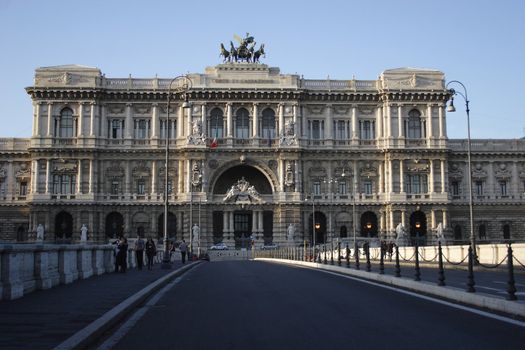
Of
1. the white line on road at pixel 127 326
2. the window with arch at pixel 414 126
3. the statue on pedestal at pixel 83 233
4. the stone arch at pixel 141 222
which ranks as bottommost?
the white line on road at pixel 127 326

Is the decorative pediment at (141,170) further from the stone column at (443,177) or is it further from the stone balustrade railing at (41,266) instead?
the stone balustrade railing at (41,266)

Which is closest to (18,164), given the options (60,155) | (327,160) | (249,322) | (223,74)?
(60,155)

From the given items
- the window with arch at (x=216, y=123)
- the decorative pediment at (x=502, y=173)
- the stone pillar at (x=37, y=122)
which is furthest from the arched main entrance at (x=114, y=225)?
the decorative pediment at (x=502, y=173)

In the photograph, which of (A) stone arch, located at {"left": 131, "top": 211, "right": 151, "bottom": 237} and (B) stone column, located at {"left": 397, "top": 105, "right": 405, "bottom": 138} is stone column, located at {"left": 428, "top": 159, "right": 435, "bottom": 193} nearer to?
(B) stone column, located at {"left": 397, "top": 105, "right": 405, "bottom": 138}

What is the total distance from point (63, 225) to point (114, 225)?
5.86m

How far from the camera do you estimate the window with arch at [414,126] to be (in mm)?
84312

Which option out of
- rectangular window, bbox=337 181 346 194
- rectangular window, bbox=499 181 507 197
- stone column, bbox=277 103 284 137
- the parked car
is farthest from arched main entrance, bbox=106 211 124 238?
rectangular window, bbox=499 181 507 197

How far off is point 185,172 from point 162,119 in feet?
23.6

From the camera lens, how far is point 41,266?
21.0m

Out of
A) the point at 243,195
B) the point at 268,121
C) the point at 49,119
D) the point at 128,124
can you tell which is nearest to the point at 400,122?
the point at 268,121

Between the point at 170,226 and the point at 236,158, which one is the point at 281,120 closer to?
the point at 236,158

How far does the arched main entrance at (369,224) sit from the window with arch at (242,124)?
677 inches

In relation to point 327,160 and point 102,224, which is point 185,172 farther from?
point 327,160

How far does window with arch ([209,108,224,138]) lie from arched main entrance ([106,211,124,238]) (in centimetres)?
1487
